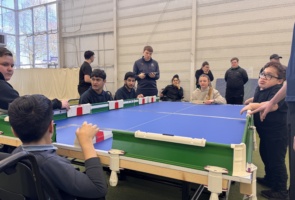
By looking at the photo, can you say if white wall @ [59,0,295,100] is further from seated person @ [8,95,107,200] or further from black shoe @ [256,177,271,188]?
seated person @ [8,95,107,200]

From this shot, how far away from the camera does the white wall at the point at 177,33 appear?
6254mm

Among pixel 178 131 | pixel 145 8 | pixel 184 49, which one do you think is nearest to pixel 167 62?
pixel 184 49

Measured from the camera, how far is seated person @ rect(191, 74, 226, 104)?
3.53 metres

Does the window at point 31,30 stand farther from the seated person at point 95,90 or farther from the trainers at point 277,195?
the trainers at point 277,195

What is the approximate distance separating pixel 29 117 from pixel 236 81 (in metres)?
4.76

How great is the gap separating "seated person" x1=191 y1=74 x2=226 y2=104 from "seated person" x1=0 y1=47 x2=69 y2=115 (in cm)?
224

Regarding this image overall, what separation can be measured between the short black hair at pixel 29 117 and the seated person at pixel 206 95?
2.83 metres

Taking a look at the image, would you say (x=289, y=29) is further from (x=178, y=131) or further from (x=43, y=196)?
(x=43, y=196)

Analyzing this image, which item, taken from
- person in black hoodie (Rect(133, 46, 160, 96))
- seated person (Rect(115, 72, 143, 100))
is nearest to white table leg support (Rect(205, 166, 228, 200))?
seated person (Rect(115, 72, 143, 100))

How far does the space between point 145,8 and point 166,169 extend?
307 inches

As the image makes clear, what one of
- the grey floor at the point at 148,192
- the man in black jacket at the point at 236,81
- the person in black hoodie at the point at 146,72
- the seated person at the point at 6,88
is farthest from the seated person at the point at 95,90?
the man in black jacket at the point at 236,81

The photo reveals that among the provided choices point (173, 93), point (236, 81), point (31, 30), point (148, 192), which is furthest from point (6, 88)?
point (31, 30)

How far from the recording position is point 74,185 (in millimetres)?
930

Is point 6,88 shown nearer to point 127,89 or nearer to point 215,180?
point 215,180
